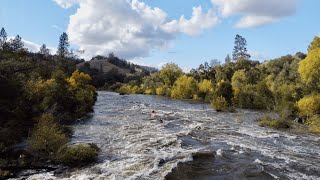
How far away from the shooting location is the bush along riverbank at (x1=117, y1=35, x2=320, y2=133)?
5441cm

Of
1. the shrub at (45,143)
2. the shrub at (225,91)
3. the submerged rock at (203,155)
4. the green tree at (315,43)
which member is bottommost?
the submerged rock at (203,155)

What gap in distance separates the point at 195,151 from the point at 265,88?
175 ft

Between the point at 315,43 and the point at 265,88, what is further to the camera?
the point at 265,88

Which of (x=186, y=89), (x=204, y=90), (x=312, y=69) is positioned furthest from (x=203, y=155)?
(x=186, y=89)

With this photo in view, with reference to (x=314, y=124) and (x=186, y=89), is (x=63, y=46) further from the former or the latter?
(x=314, y=124)

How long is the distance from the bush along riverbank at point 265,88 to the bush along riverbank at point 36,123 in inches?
1132

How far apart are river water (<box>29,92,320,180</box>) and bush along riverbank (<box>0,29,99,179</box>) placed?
2.08 metres

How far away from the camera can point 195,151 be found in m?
31.8

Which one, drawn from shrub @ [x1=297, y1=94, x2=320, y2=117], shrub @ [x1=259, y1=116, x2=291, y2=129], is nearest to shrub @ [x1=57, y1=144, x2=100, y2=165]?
shrub @ [x1=259, y1=116, x2=291, y2=129]

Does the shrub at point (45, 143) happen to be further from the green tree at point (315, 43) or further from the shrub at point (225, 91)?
the shrub at point (225, 91)

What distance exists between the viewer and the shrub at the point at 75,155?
1065 inches

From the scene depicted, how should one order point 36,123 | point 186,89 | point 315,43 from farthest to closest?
1. point 186,89
2. point 315,43
3. point 36,123

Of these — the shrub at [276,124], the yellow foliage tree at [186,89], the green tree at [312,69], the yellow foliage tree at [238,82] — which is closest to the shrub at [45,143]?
the shrub at [276,124]

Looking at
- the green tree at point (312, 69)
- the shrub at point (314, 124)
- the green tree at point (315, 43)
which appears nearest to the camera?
the shrub at point (314, 124)
